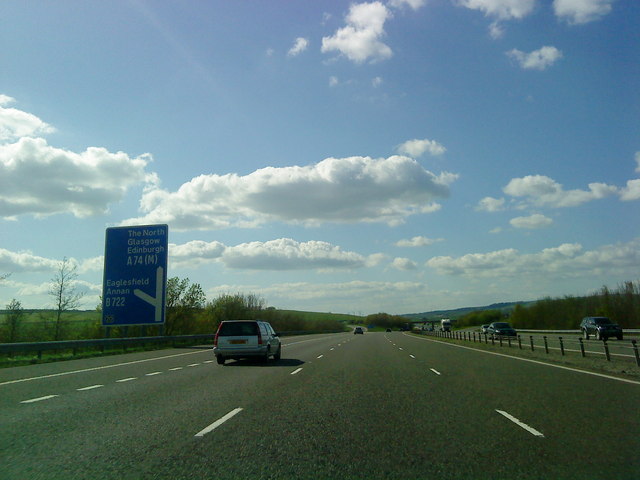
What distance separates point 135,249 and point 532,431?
27.0m

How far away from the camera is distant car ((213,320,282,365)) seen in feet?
66.9

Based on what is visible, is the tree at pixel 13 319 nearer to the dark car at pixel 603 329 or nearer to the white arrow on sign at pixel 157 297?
the white arrow on sign at pixel 157 297

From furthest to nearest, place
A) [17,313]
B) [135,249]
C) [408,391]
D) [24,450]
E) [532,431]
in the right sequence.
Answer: [17,313], [135,249], [408,391], [532,431], [24,450]

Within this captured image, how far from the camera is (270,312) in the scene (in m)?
110

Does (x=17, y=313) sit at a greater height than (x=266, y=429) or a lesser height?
greater

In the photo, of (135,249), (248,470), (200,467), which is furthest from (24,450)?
(135,249)

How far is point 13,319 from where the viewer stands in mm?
39938

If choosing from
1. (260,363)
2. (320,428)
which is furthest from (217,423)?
(260,363)

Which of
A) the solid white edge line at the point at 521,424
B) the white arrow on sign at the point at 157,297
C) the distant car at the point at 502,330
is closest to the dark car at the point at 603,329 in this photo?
the distant car at the point at 502,330

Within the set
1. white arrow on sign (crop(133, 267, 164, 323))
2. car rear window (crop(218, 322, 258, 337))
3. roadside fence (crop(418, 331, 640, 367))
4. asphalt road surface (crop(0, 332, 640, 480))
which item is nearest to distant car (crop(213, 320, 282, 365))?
car rear window (crop(218, 322, 258, 337))

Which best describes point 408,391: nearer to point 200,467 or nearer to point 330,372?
point 330,372

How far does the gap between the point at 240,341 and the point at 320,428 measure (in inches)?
506

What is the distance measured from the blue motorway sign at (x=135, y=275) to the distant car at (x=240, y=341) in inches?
425

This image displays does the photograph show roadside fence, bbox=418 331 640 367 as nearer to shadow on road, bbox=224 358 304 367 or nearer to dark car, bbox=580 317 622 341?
dark car, bbox=580 317 622 341
